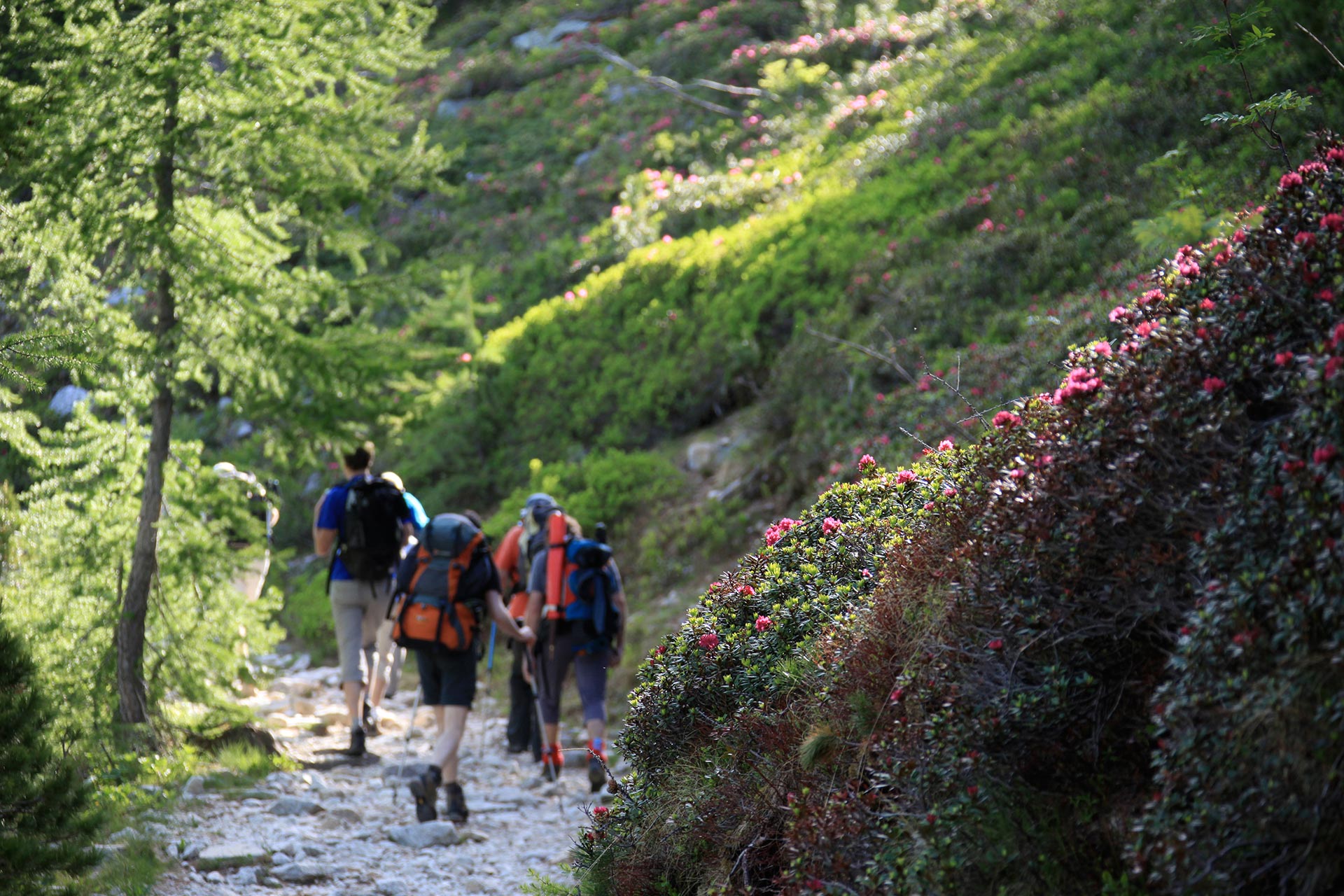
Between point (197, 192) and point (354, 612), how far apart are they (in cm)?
345

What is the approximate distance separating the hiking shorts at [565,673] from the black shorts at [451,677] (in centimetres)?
105

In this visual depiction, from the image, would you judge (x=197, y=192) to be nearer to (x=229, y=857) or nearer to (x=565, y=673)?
(x=565, y=673)

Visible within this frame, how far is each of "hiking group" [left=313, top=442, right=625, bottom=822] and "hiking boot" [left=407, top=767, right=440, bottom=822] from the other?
0.08ft

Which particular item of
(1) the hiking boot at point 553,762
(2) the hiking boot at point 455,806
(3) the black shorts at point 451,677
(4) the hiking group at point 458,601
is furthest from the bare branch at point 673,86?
(2) the hiking boot at point 455,806

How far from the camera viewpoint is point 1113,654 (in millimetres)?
3057

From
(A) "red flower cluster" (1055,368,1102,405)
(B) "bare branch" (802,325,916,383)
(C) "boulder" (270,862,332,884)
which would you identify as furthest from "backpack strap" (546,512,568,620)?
(A) "red flower cluster" (1055,368,1102,405)

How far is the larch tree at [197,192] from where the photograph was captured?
6641 mm

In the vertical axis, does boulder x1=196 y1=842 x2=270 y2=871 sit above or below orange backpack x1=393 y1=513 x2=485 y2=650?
below

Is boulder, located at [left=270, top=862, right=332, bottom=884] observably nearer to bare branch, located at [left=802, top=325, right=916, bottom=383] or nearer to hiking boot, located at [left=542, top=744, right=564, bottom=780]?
hiking boot, located at [left=542, top=744, right=564, bottom=780]

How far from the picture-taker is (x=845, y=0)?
2341 cm

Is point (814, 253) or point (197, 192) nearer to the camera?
point (197, 192)

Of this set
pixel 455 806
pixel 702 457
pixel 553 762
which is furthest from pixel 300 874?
pixel 702 457

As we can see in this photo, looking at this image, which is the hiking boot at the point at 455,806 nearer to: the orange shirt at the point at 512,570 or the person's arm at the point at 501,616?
the person's arm at the point at 501,616

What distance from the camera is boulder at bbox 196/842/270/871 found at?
5.72 metres
